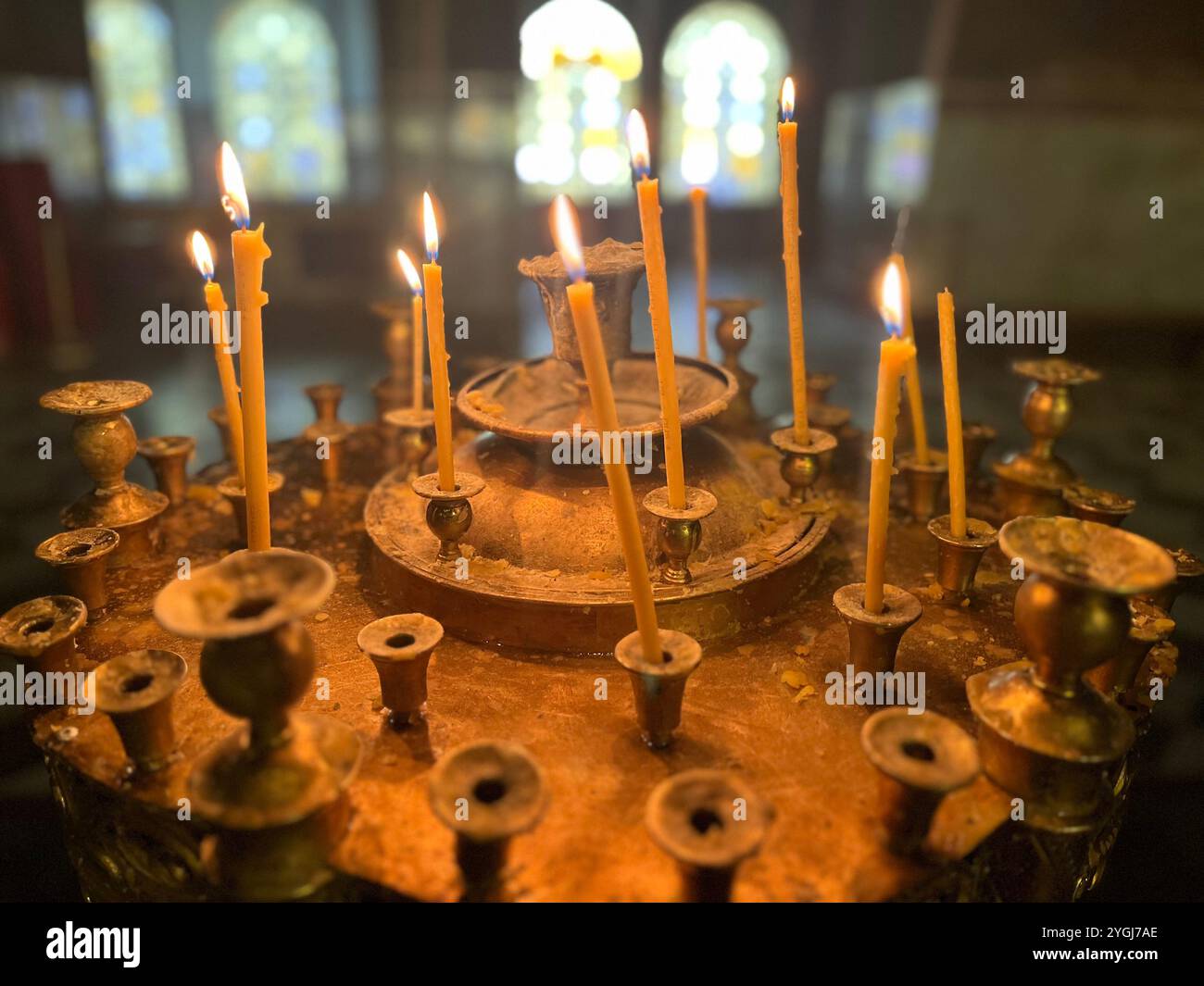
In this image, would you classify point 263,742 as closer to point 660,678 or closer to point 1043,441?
point 660,678

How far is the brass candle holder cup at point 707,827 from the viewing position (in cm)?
146

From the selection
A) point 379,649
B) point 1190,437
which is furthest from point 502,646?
point 1190,437

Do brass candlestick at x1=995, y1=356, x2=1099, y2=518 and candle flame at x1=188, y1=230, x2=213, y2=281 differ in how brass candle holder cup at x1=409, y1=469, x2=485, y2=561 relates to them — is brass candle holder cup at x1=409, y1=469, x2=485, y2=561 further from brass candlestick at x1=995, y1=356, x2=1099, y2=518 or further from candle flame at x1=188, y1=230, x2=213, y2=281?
brass candlestick at x1=995, y1=356, x2=1099, y2=518

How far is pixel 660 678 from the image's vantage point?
1.88m

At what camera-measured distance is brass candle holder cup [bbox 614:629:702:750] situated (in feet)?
6.19

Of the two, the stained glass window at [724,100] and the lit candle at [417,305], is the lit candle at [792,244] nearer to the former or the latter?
the lit candle at [417,305]

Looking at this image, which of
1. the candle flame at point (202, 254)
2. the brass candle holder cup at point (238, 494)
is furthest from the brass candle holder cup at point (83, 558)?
the candle flame at point (202, 254)

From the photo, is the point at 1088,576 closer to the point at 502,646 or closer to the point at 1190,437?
the point at 502,646

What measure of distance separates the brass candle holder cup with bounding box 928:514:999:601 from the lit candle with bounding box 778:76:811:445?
0.54 meters

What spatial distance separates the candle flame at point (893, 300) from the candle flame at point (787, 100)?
0.89m

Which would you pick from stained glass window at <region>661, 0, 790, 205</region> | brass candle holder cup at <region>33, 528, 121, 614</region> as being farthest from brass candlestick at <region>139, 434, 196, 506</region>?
Result: stained glass window at <region>661, 0, 790, 205</region>

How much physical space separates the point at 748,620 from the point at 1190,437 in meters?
6.63

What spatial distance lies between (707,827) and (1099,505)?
1.99m

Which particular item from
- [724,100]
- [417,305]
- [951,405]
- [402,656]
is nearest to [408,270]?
[417,305]
